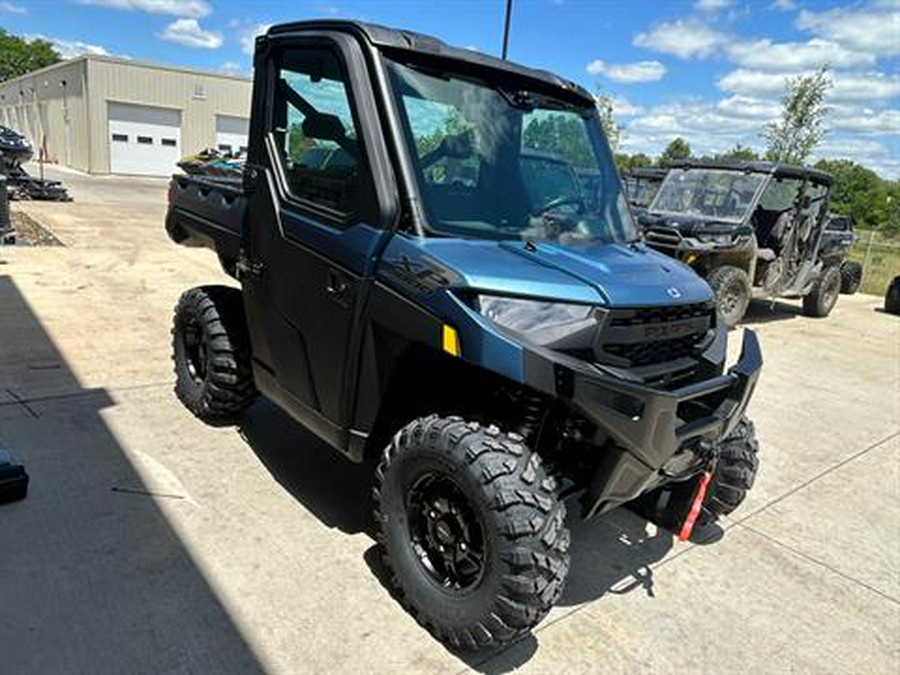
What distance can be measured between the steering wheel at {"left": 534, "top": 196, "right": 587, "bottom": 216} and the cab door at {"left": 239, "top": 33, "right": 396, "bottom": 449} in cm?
73

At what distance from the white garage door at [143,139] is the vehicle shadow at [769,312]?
27671mm

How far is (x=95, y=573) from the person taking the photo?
2.81 m

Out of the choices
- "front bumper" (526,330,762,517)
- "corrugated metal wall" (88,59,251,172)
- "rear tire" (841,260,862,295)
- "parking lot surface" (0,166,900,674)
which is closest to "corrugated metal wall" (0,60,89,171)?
"corrugated metal wall" (88,59,251,172)

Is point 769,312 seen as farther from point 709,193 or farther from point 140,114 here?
point 140,114

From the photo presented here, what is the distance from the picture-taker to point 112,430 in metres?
4.14

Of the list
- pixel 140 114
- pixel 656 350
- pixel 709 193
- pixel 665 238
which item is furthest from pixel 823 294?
pixel 140 114

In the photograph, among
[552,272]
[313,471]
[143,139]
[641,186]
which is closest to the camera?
[552,272]

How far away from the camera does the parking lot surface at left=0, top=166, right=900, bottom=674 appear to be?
257 centimetres

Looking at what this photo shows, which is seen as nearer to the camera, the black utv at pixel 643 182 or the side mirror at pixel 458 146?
the side mirror at pixel 458 146

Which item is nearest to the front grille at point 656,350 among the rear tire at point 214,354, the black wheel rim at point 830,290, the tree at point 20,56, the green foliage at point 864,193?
the rear tire at point 214,354

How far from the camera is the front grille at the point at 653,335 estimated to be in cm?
253

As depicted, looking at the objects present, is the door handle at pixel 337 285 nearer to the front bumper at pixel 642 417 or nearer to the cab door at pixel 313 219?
the cab door at pixel 313 219

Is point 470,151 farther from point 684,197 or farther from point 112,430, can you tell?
point 684,197

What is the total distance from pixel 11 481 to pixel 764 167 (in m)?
9.48
